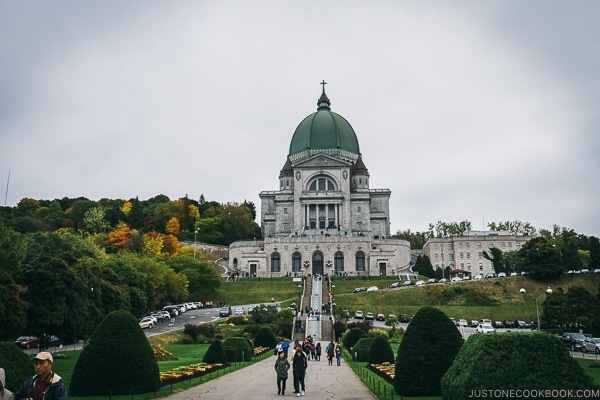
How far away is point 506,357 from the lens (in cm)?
1312

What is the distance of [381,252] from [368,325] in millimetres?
44002

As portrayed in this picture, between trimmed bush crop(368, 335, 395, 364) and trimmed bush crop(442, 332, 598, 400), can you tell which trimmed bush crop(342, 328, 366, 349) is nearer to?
trimmed bush crop(368, 335, 395, 364)

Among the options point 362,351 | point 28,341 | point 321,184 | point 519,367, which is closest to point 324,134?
point 321,184

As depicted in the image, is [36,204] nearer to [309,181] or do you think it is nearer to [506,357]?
[309,181]

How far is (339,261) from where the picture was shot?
9562cm

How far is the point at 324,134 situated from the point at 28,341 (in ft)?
247

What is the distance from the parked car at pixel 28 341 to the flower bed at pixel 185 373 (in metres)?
22.2

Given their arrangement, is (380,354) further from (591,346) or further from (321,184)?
(321,184)

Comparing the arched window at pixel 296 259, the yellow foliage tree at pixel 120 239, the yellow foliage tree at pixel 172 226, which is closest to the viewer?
the arched window at pixel 296 259

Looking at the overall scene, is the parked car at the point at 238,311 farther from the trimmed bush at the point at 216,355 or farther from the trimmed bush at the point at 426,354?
the trimmed bush at the point at 426,354

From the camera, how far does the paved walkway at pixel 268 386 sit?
19922 mm

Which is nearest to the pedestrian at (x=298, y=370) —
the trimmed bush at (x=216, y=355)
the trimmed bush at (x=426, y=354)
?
the trimmed bush at (x=426, y=354)

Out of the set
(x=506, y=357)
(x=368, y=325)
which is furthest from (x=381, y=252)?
(x=506, y=357)

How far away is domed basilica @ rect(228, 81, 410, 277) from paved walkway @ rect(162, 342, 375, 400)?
65440mm
